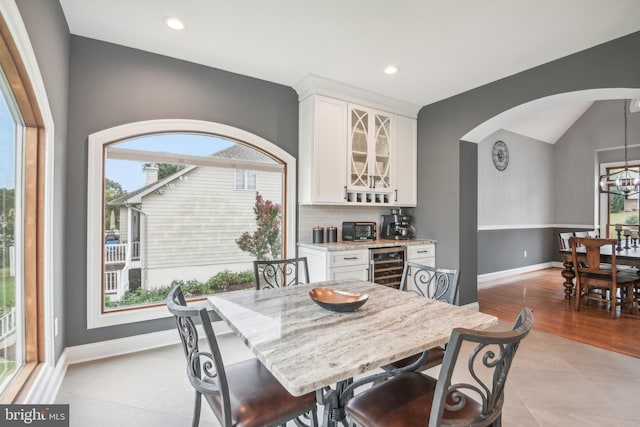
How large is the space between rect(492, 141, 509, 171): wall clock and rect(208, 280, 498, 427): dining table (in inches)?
207

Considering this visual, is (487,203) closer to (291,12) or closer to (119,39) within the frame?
(291,12)

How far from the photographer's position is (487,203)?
5.94 meters

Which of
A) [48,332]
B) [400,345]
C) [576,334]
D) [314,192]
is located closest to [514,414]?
[400,345]

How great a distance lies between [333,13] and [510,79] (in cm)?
219

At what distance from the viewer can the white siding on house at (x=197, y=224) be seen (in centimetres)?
304

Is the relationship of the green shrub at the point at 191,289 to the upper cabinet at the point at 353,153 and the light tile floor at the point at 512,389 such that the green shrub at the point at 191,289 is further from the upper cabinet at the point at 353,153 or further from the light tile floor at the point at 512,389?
the upper cabinet at the point at 353,153

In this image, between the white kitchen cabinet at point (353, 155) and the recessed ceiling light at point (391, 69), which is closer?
the recessed ceiling light at point (391, 69)

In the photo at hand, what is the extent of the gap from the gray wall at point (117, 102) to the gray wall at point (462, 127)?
2391 millimetres

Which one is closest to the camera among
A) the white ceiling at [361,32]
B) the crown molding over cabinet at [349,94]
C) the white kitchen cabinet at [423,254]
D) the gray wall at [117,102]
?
the white ceiling at [361,32]

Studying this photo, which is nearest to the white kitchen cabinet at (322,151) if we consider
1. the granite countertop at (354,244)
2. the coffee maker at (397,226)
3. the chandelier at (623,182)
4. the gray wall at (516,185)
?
the granite countertop at (354,244)

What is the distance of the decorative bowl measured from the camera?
1.54 metres

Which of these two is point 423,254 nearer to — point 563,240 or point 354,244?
point 354,244

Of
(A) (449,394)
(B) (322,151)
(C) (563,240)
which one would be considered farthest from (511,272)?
(A) (449,394)

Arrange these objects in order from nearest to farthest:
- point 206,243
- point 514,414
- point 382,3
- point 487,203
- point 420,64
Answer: point 514,414, point 382,3, point 420,64, point 206,243, point 487,203
